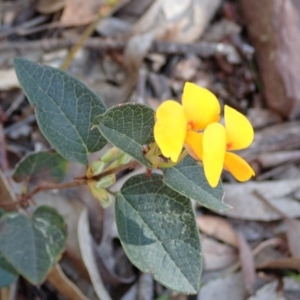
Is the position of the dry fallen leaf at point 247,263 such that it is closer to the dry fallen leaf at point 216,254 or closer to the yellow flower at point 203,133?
the dry fallen leaf at point 216,254

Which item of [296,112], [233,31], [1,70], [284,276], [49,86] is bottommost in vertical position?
[284,276]

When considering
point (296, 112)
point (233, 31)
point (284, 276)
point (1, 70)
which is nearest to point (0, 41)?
point (1, 70)

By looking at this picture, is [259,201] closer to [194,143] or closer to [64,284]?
[64,284]

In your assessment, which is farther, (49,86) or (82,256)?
(82,256)

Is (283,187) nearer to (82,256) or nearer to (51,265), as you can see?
(82,256)

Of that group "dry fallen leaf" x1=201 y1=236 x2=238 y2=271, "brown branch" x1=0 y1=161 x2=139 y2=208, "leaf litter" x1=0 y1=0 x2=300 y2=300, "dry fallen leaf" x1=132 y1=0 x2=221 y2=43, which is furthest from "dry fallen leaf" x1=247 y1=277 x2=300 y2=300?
"dry fallen leaf" x1=132 y1=0 x2=221 y2=43

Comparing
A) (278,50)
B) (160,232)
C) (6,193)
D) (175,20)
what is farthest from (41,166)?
(278,50)

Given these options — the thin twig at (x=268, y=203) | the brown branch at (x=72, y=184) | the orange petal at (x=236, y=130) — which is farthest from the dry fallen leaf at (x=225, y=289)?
the orange petal at (x=236, y=130)
